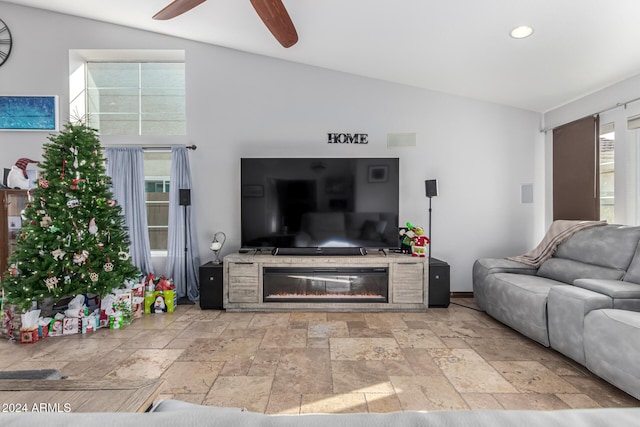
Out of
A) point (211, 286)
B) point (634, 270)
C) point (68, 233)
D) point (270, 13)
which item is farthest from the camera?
point (211, 286)

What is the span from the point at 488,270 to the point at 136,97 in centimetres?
475

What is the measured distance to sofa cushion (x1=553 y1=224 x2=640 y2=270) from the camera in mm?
2531

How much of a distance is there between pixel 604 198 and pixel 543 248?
78 centimetres

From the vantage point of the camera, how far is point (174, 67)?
157 inches

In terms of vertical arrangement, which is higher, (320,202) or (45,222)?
(320,202)

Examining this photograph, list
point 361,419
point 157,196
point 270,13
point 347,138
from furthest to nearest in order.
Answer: point 157,196
point 347,138
point 270,13
point 361,419

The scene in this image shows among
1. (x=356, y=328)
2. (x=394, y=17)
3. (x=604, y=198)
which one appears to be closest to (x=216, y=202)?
(x=356, y=328)

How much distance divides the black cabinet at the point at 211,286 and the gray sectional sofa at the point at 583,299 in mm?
2856

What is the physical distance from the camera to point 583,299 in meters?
2.10

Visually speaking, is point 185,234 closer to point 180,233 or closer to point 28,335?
point 180,233

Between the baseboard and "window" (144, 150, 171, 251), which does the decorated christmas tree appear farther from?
the baseboard

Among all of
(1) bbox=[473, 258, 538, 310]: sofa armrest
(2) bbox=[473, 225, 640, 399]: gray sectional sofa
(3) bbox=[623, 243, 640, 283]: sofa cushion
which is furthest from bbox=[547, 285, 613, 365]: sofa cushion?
(1) bbox=[473, 258, 538, 310]: sofa armrest

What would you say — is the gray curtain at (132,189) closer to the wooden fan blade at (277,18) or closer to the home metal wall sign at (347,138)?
the home metal wall sign at (347,138)

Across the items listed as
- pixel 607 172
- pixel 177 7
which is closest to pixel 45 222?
pixel 177 7
